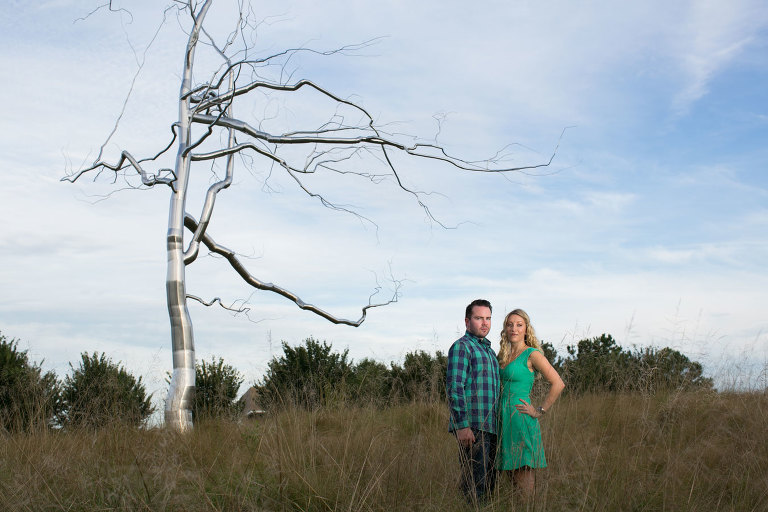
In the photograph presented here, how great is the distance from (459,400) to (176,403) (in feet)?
20.5

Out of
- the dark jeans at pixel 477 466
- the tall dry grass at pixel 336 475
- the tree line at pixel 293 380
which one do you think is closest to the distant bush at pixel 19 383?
the tree line at pixel 293 380

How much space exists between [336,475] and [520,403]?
4.54 feet

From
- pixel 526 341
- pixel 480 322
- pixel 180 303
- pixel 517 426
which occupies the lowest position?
pixel 517 426

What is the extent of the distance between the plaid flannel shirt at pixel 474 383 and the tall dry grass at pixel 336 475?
0.52 m

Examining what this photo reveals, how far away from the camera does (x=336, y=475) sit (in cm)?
452

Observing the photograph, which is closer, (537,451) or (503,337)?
(537,451)

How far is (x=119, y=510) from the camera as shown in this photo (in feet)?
13.3

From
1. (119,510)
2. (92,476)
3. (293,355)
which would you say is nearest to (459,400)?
(119,510)

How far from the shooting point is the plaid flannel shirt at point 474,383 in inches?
174

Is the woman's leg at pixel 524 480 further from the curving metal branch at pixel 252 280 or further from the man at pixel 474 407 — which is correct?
the curving metal branch at pixel 252 280

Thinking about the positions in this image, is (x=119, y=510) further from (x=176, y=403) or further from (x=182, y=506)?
(x=176, y=403)

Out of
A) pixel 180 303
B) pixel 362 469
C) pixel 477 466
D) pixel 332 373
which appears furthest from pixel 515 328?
pixel 332 373

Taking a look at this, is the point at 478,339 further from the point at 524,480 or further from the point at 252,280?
the point at 252,280

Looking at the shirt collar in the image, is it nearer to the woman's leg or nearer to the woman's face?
the woman's face
